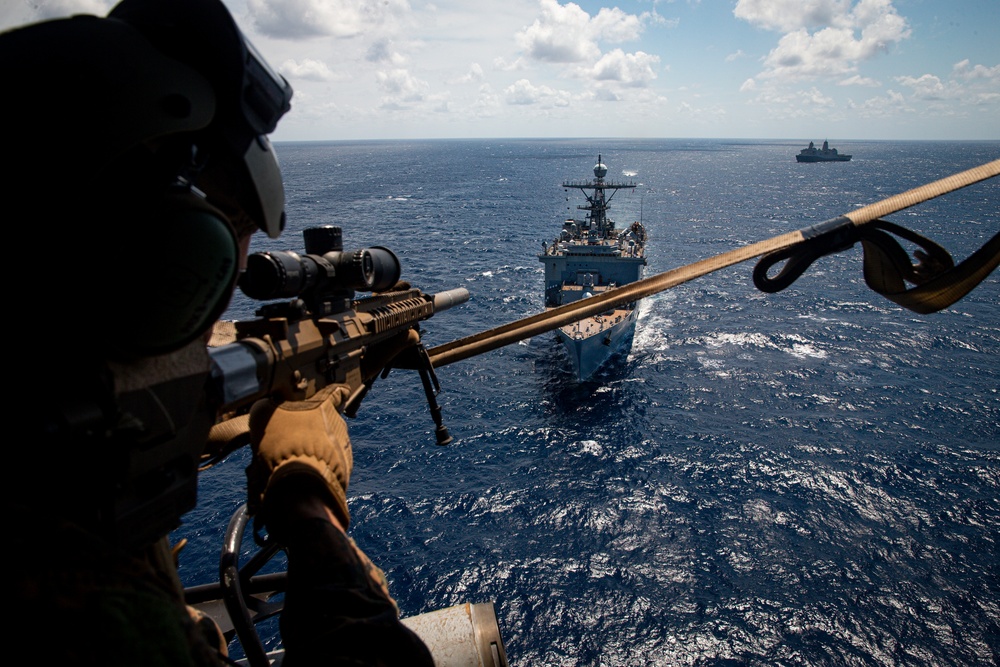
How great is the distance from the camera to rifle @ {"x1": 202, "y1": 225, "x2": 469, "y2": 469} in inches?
120

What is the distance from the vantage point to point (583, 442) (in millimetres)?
28266

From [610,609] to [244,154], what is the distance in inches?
796

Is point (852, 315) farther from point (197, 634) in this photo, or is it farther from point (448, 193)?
point (448, 193)

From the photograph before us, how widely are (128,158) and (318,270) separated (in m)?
2.35

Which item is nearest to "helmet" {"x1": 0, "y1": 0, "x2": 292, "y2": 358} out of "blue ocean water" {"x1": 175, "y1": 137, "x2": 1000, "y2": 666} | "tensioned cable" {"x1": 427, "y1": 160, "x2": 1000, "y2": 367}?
"tensioned cable" {"x1": 427, "y1": 160, "x2": 1000, "y2": 367}

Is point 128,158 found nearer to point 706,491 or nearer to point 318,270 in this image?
point 318,270

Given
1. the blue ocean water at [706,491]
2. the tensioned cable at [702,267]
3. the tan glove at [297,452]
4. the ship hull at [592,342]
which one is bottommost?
the blue ocean water at [706,491]

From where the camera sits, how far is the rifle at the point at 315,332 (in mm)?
3039

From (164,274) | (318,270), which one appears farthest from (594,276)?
(164,274)

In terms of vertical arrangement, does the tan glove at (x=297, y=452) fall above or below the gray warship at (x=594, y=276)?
above

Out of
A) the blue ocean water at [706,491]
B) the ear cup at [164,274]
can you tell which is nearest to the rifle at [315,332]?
the ear cup at [164,274]

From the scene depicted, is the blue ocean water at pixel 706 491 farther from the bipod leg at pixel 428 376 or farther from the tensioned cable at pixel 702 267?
the tensioned cable at pixel 702 267

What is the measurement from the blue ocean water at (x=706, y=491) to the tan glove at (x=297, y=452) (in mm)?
17215

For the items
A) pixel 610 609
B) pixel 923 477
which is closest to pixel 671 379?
pixel 923 477
